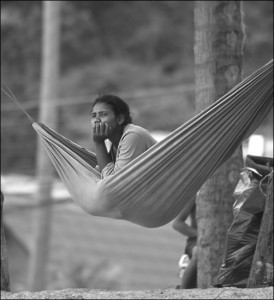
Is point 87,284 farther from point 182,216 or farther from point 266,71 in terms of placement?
point 266,71

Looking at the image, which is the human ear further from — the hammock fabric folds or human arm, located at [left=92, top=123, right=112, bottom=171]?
the hammock fabric folds

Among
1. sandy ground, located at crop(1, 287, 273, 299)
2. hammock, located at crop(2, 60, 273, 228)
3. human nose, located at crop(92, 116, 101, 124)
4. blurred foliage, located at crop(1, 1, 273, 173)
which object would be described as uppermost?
blurred foliage, located at crop(1, 1, 273, 173)

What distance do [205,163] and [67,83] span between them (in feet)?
58.4

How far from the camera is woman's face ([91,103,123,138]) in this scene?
6.00 m

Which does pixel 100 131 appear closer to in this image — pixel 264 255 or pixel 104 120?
pixel 104 120

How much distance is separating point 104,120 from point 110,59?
61.5 feet

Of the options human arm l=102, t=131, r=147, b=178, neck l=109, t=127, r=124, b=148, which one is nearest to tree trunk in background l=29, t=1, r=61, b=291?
neck l=109, t=127, r=124, b=148

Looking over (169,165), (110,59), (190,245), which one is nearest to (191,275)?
(190,245)

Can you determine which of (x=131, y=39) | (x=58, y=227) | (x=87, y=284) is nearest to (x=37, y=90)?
(x=131, y=39)

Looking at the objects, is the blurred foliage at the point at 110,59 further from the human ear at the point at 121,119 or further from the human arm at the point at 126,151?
the human arm at the point at 126,151

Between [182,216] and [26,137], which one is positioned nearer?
[182,216]

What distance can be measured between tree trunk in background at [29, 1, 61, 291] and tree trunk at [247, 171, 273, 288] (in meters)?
8.59

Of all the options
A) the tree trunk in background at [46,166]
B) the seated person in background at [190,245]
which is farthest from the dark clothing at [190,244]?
the tree trunk in background at [46,166]

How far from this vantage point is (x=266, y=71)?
19.5 feet
